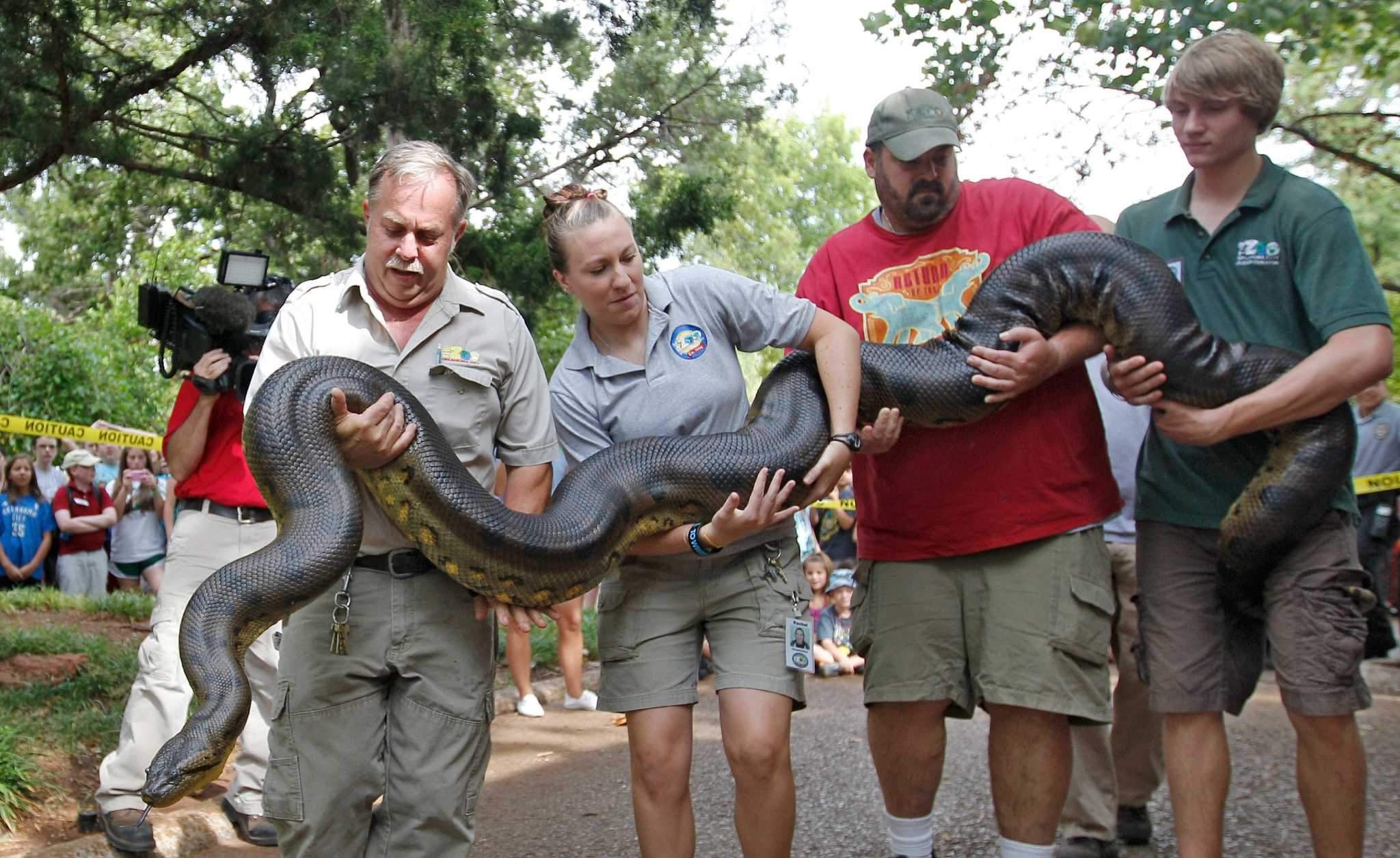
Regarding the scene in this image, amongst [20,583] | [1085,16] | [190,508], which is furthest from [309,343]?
[20,583]

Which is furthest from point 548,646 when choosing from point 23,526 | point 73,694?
point 23,526

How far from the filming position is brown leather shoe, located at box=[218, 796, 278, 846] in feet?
20.1

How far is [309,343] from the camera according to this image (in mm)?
4027

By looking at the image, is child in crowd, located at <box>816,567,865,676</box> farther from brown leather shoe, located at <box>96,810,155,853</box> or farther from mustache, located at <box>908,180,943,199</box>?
mustache, located at <box>908,180,943,199</box>

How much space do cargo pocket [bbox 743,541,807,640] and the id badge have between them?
3cm

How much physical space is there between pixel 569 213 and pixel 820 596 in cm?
875

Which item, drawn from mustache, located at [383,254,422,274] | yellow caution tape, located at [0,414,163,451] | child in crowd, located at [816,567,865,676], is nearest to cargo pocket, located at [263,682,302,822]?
mustache, located at [383,254,422,274]

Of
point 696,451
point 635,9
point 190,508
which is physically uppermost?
point 635,9

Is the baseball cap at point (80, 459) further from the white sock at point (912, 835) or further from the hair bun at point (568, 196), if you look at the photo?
the white sock at point (912, 835)

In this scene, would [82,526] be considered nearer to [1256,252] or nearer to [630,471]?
[630,471]

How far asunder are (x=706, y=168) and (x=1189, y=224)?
12.7m

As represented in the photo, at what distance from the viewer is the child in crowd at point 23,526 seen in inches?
533

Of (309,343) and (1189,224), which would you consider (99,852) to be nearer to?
(309,343)

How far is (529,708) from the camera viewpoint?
31.0ft
